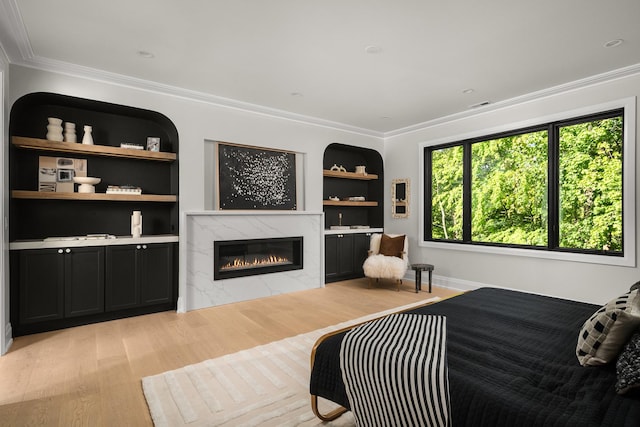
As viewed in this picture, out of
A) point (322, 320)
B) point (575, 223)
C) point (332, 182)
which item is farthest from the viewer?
point (332, 182)

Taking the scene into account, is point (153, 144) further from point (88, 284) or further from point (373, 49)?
point (373, 49)

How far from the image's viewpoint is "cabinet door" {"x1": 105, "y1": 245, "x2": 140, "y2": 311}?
363 centimetres

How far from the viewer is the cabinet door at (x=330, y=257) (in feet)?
18.3

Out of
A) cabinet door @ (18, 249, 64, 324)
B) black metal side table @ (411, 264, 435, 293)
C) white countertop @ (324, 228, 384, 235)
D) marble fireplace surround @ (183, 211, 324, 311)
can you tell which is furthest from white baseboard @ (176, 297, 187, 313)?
black metal side table @ (411, 264, 435, 293)

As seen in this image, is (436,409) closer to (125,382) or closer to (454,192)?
(125,382)

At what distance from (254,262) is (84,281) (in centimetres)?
202

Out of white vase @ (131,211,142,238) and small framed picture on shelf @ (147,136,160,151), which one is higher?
small framed picture on shelf @ (147,136,160,151)

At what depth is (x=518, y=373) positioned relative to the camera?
1.43 meters

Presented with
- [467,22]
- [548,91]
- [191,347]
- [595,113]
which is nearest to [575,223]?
[595,113]

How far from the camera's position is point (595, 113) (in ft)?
12.4

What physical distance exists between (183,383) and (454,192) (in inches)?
181

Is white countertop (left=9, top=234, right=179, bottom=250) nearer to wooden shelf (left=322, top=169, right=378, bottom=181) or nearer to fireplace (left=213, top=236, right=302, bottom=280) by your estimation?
fireplace (left=213, top=236, right=302, bottom=280)

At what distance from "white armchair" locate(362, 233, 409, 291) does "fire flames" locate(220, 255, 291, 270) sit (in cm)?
133

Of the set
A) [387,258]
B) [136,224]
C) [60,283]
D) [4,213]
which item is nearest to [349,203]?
[387,258]
